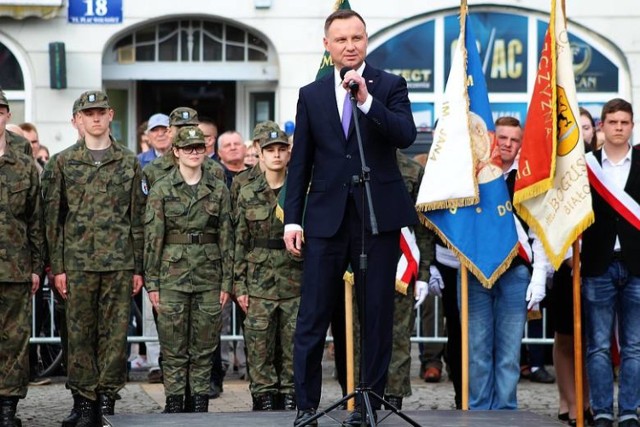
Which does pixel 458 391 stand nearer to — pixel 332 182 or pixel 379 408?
pixel 379 408

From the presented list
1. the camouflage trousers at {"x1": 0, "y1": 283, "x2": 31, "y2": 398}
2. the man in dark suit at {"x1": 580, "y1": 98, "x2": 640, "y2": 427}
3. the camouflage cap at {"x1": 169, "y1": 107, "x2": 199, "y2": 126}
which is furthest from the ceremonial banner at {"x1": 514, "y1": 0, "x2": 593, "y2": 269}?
the camouflage trousers at {"x1": 0, "y1": 283, "x2": 31, "y2": 398}

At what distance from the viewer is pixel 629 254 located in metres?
9.64

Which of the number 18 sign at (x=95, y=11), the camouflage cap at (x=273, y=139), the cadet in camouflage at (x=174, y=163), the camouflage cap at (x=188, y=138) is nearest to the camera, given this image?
the camouflage cap at (x=188, y=138)

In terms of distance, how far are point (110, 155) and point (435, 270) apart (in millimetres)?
2449

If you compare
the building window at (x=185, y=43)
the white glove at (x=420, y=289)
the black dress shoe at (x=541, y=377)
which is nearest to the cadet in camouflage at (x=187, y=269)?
the white glove at (x=420, y=289)

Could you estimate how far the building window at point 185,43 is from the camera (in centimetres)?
1923

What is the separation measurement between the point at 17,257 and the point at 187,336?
4.09 feet

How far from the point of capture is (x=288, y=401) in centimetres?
987

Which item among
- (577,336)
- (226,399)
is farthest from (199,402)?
(577,336)

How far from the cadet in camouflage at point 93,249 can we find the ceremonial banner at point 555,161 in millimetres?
2645

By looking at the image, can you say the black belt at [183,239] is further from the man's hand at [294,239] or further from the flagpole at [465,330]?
the man's hand at [294,239]

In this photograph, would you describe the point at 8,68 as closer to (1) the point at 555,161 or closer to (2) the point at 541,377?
(2) the point at 541,377

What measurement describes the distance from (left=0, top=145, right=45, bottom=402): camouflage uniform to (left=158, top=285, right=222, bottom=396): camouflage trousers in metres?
0.89

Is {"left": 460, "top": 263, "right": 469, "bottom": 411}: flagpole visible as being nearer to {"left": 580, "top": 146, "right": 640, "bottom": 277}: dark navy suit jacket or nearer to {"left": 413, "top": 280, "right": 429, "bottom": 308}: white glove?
{"left": 413, "top": 280, "right": 429, "bottom": 308}: white glove
